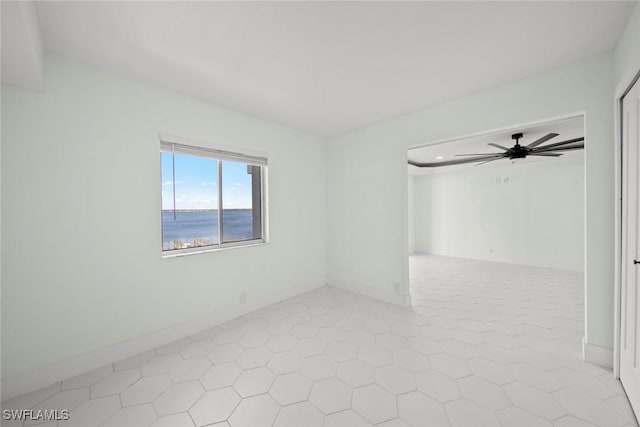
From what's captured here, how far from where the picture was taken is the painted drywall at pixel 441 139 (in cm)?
194

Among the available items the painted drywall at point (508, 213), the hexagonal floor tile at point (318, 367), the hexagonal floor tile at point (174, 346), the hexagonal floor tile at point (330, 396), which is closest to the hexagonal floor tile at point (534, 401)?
the hexagonal floor tile at point (330, 396)

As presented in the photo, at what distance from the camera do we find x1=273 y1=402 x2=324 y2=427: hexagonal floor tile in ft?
4.74

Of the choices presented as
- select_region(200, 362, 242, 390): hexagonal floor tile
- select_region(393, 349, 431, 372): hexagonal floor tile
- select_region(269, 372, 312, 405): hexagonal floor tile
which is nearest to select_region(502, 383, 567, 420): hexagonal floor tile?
select_region(393, 349, 431, 372): hexagonal floor tile

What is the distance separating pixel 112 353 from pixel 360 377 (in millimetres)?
2081

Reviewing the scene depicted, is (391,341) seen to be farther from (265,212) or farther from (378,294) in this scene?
(265,212)

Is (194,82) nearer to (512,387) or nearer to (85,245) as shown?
(85,245)

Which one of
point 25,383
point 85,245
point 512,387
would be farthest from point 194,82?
point 512,387

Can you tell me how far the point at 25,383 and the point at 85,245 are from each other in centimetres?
99

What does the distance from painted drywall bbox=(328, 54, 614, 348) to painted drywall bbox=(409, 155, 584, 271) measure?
4.38 m

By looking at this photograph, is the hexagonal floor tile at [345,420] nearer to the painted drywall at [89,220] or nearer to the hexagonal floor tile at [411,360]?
the hexagonal floor tile at [411,360]

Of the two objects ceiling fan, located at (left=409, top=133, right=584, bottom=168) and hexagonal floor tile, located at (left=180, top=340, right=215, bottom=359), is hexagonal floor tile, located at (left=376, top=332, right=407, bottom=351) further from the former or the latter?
ceiling fan, located at (left=409, top=133, right=584, bottom=168)

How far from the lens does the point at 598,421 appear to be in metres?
1.43

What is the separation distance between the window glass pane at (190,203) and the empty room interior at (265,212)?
2 centimetres

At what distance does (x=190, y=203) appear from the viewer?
270cm
